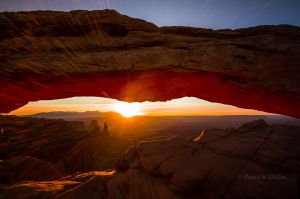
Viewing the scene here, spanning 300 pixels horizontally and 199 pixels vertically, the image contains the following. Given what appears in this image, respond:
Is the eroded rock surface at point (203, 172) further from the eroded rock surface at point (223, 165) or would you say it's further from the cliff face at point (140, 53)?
the cliff face at point (140, 53)

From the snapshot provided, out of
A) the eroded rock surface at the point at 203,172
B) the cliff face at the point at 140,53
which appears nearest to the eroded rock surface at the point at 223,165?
the eroded rock surface at the point at 203,172

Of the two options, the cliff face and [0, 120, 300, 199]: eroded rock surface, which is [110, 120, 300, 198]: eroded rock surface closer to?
[0, 120, 300, 199]: eroded rock surface

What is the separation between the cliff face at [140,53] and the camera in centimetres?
787

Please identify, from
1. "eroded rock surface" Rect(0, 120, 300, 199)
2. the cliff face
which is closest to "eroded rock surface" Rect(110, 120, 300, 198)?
"eroded rock surface" Rect(0, 120, 300, 199)

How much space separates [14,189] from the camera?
8.99 meters

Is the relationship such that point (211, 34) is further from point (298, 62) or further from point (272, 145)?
point (272, 145)

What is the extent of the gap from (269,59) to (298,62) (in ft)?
3.55

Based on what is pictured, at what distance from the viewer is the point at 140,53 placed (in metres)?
8.49

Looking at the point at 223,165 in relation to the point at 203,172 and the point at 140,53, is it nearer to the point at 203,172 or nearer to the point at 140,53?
the point at 203,172

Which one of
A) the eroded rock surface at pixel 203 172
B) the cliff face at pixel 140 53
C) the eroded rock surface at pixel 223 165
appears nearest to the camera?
the eroded rock surface at pixel 223 165

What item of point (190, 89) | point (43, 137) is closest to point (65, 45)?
point (190, 89)

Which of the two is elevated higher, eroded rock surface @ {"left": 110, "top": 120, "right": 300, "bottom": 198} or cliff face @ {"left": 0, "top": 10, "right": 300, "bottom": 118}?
cliff face @ {"left": 0, "top": 10, "right": 300, "bottom": 118}

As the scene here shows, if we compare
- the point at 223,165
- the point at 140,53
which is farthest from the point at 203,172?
the point at 140,53

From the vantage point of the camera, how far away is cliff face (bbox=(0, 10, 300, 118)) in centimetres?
787
